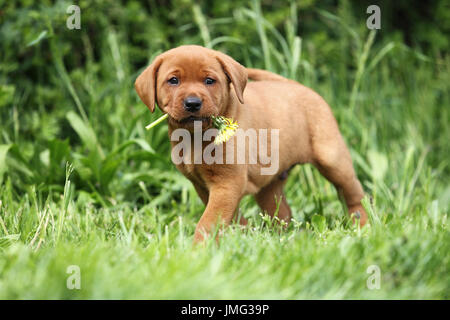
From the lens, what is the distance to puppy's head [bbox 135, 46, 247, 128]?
259cm

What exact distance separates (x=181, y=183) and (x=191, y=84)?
4.80ft

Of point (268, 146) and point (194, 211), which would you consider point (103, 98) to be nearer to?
point (194, 211)

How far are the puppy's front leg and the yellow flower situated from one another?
25 centimetres

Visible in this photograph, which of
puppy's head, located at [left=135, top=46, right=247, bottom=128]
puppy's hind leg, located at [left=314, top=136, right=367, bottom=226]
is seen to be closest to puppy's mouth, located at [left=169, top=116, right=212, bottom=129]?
puppy's head, located at [left=135, top=46, right=247, bottom=128]

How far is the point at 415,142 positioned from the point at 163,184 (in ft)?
7.85

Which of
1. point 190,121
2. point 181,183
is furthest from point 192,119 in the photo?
point 181,183

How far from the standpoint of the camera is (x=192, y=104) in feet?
8.34

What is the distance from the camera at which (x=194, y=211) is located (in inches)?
148

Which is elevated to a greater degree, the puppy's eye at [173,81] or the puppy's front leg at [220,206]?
the puppy's eye at [173,81]

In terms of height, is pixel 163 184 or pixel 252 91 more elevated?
pixel 252 91

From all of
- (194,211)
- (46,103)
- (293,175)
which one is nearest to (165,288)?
(194,211)

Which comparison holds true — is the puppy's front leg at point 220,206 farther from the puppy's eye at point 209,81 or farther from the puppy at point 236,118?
the puppy's eye at point 209,81

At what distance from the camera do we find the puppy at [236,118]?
2.68 m

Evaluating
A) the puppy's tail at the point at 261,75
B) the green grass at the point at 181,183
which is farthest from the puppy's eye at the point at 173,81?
the puppy's tail at the point at 261,75
